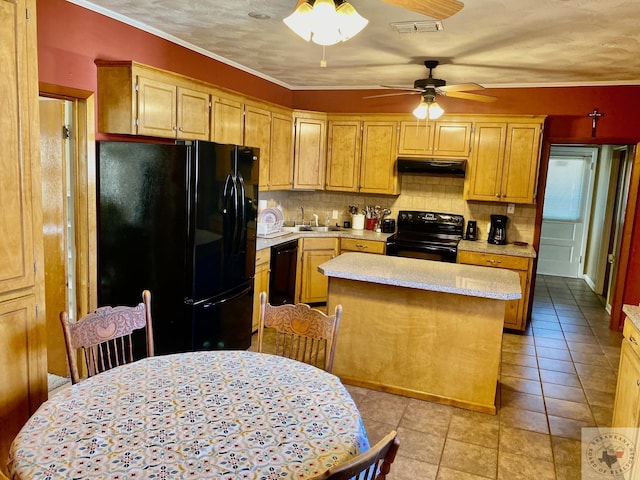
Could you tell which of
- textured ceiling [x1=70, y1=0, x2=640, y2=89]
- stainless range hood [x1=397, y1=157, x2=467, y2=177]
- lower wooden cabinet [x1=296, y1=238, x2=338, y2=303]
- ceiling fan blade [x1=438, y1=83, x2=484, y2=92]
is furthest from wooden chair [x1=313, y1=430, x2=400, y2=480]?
stainless range hood [x1=397, y1=157, x2=467, y2=177]

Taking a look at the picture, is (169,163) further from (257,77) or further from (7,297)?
(257,77)

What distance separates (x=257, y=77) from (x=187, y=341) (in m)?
3.10

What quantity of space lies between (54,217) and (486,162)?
412 centimetres

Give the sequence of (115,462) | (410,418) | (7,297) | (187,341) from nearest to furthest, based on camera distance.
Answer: (115,462)
(7,297)
(410,418)
(187,341)

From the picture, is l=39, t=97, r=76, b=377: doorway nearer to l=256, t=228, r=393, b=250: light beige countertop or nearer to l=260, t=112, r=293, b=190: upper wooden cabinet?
l=256, t=228, r=393, b=250: light beige countertop

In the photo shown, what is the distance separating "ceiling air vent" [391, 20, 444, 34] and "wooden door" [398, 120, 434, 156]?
202 centimetres

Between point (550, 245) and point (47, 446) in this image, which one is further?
point (550, 245)

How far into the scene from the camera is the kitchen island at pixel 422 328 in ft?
10.4

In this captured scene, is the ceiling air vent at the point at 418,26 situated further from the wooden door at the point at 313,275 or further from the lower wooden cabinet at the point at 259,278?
the wooden door at the point at 313,275

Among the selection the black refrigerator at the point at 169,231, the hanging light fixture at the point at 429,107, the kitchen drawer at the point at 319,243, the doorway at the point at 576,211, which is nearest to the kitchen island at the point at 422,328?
the black refrigerator at the point at 169,231

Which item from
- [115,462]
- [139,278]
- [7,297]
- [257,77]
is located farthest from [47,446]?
[257,77]

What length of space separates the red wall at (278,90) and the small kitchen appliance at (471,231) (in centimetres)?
120

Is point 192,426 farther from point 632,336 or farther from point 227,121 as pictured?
point 227,121

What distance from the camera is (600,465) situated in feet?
8.87
